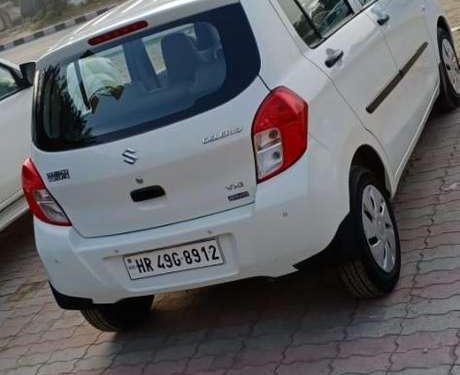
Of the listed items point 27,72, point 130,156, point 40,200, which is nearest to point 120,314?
point 40,200

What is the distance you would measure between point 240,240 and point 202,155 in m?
0.38

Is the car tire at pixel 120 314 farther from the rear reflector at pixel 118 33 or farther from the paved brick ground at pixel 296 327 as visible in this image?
the rear reflector at pixel 118 33

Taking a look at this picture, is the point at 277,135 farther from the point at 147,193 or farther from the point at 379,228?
the point at 379,228

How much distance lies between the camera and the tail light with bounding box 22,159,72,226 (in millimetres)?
3598

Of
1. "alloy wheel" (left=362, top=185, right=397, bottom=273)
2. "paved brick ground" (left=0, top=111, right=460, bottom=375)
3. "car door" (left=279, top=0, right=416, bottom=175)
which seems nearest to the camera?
"paved brick ground" (left=0, top=111, right=460, bottom=375)

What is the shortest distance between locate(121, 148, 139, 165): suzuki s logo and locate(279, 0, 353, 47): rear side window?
0.93 m

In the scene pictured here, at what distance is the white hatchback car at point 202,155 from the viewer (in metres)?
3.22

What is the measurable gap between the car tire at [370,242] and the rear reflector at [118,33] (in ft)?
3.63

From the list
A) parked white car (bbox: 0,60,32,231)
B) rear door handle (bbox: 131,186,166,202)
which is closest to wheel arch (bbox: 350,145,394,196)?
rear door handle (bbox: 131,186,166,202)

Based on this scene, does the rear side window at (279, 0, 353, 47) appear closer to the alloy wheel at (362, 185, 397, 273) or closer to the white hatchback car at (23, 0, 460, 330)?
the white hatchback car at (23, 0, 460, 330)

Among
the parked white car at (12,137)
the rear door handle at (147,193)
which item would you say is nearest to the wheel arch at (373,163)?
the rear door handle at (147,193)

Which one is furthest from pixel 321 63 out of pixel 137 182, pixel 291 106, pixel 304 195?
pixel 137 182

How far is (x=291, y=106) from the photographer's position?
10.5 feet

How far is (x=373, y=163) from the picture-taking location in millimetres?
3898
